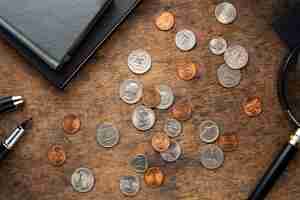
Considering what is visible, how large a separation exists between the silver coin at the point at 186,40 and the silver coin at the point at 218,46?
33mm

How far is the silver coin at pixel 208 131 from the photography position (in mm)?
1051

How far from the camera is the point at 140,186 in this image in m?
1.05

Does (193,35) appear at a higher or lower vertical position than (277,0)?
lower

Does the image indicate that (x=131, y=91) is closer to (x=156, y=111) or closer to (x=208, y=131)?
(x=156, y=111)

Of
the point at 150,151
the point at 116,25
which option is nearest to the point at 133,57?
the point at 116,25

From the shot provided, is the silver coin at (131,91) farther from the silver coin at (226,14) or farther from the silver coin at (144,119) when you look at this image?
the silver coin at (226,14)

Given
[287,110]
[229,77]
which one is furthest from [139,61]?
[287,110]

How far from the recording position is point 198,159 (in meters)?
1.05

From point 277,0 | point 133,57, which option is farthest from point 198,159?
point 277,0

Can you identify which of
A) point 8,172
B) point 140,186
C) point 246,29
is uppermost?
point 246,29

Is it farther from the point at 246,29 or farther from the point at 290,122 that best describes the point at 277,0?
the point at 290,122

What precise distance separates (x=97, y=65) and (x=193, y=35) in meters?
0.19

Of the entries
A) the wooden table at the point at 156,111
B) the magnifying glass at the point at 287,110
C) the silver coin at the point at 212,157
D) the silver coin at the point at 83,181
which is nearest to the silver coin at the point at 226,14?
the wooden table at the point at 156,111

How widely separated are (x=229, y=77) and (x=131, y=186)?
270 mm
